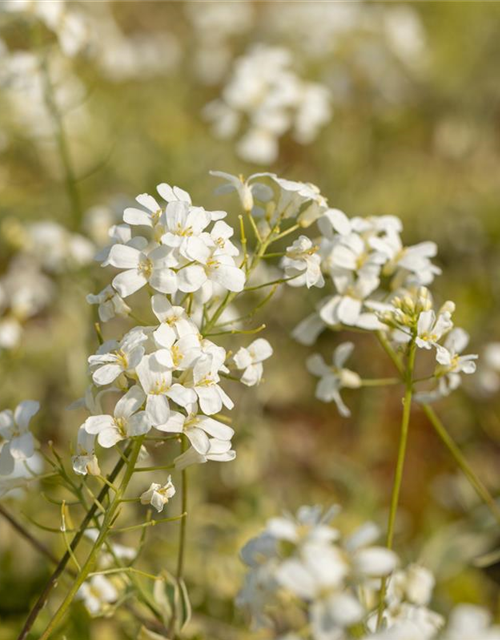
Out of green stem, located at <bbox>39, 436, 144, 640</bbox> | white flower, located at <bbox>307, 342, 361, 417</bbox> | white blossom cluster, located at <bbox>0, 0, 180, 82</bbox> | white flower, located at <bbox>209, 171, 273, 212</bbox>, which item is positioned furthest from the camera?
white blossom cluster, located at <bbox>0, 0, 180, 82</bbox>

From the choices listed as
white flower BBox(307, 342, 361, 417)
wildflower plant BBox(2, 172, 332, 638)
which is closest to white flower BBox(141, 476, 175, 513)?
wildflower plant BBox(2, 172, 332, 638)

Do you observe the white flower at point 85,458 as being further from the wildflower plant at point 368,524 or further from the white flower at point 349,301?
the white flower at point 349,301

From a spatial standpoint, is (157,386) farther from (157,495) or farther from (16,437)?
(16,437)

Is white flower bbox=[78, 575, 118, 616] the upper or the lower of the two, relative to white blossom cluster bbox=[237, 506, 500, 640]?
lower

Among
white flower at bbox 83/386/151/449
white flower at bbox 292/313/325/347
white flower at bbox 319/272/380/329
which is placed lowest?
white flower at bbox 292/313/325/347

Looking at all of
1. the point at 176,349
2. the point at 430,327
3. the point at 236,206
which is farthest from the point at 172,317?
the point at 236,206

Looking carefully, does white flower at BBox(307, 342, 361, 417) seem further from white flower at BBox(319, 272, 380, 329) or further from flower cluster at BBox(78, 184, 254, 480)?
flower cluster at BBox(78, 184, 254, 480)
